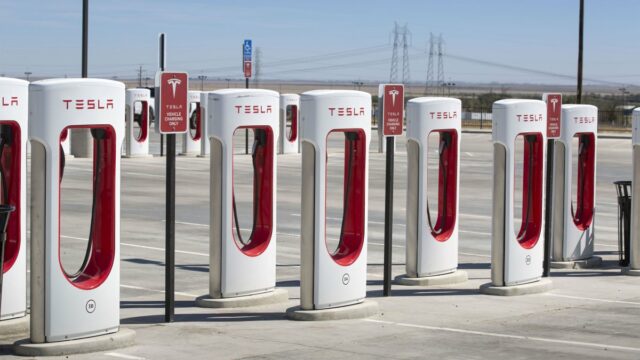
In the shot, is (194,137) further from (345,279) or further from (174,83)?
(174,83)

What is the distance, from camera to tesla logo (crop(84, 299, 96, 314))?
32.4 ft

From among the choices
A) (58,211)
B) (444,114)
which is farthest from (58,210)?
(444,114)

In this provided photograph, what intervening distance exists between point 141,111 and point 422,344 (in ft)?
86.9

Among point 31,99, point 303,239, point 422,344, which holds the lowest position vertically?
point 422,344

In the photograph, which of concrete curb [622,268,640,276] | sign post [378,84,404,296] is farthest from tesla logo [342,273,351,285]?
concrete curb [622,268,640,276]

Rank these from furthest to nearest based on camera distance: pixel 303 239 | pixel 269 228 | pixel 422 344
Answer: pixel 269 228 < pixel 303 239 < pixel 422 344

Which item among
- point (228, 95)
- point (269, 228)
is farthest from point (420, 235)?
point (228, 95)

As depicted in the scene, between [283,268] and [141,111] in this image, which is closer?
[283,268]

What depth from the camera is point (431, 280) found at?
543 inches

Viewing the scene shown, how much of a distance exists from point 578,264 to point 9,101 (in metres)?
8.11

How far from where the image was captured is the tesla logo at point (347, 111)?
37.9 ft

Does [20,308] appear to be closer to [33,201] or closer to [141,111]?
[33,201]

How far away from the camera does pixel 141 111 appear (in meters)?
36.1

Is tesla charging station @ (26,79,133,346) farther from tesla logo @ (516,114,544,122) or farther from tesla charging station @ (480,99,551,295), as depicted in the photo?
tesla logo @ (516,114,544,122)
